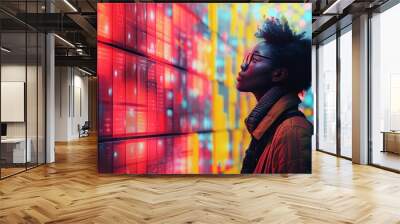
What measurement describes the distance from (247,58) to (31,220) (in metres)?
4.14

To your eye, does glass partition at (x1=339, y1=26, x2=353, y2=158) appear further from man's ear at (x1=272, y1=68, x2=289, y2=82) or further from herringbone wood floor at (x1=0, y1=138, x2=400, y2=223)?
man's ear at (x1=272, y1=68, x2=289, y2=82)

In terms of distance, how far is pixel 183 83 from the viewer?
625cm

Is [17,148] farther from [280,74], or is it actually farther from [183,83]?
[280,74]

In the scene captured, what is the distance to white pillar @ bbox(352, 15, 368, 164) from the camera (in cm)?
783

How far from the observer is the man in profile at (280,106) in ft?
20.0

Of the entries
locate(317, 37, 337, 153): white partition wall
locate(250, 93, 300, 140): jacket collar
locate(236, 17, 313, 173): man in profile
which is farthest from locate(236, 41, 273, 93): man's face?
locate(317, 37, 337, 153): white partition wall

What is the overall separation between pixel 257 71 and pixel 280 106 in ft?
2.38

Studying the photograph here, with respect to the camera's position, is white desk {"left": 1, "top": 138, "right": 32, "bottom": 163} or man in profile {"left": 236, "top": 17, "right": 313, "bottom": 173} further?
white desk {"left": 1, "top": 138, "right": 32, "bottom": 163}

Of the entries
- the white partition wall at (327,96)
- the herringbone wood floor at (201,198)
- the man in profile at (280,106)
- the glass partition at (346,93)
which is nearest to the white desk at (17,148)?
the herringbone wood floor at (201,198)

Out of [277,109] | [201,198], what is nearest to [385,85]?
[277,109]

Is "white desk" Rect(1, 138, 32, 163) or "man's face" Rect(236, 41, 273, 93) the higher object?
"man's face" Rect(236, 41, 273, 93)

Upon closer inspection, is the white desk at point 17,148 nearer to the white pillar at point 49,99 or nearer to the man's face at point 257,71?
the white pillar at point 49,99

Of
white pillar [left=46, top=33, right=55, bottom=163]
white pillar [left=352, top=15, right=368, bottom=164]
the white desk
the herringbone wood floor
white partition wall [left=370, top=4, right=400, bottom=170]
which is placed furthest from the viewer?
white pillar [left=46, top=33, right=55, bottom=163]

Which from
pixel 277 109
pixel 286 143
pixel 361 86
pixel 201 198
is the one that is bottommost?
pixel 201 198
